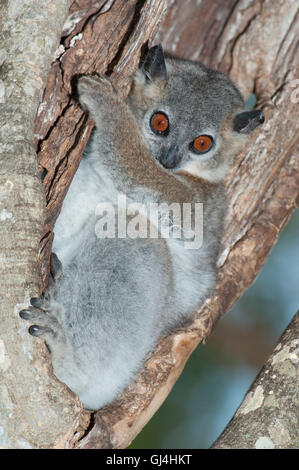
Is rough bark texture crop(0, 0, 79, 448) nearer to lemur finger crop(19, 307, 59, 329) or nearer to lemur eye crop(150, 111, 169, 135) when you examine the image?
lemur finger crop(19, 307, 59, 329)

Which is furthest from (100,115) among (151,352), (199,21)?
(199,21)

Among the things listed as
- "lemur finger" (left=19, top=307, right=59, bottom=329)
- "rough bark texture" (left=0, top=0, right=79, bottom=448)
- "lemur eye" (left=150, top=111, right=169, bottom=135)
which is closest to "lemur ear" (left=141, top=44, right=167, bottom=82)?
"lemur eye" (left=150, top=111, right=169, bottom=135)

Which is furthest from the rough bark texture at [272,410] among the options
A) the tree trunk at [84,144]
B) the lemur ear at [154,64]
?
the lemur ear at [154,64]

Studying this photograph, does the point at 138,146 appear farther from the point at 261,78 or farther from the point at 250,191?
the point at 261,78

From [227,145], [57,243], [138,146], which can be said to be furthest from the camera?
[227,145]

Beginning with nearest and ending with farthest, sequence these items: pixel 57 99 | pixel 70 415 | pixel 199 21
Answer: pixel 70 415
pixel 57 99
pixel 199 21

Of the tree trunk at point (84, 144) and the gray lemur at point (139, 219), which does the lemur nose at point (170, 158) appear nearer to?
the gray lemur at point (139, 219)

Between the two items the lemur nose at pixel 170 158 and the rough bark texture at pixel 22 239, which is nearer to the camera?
the rough bark texture at pixel 22 239
